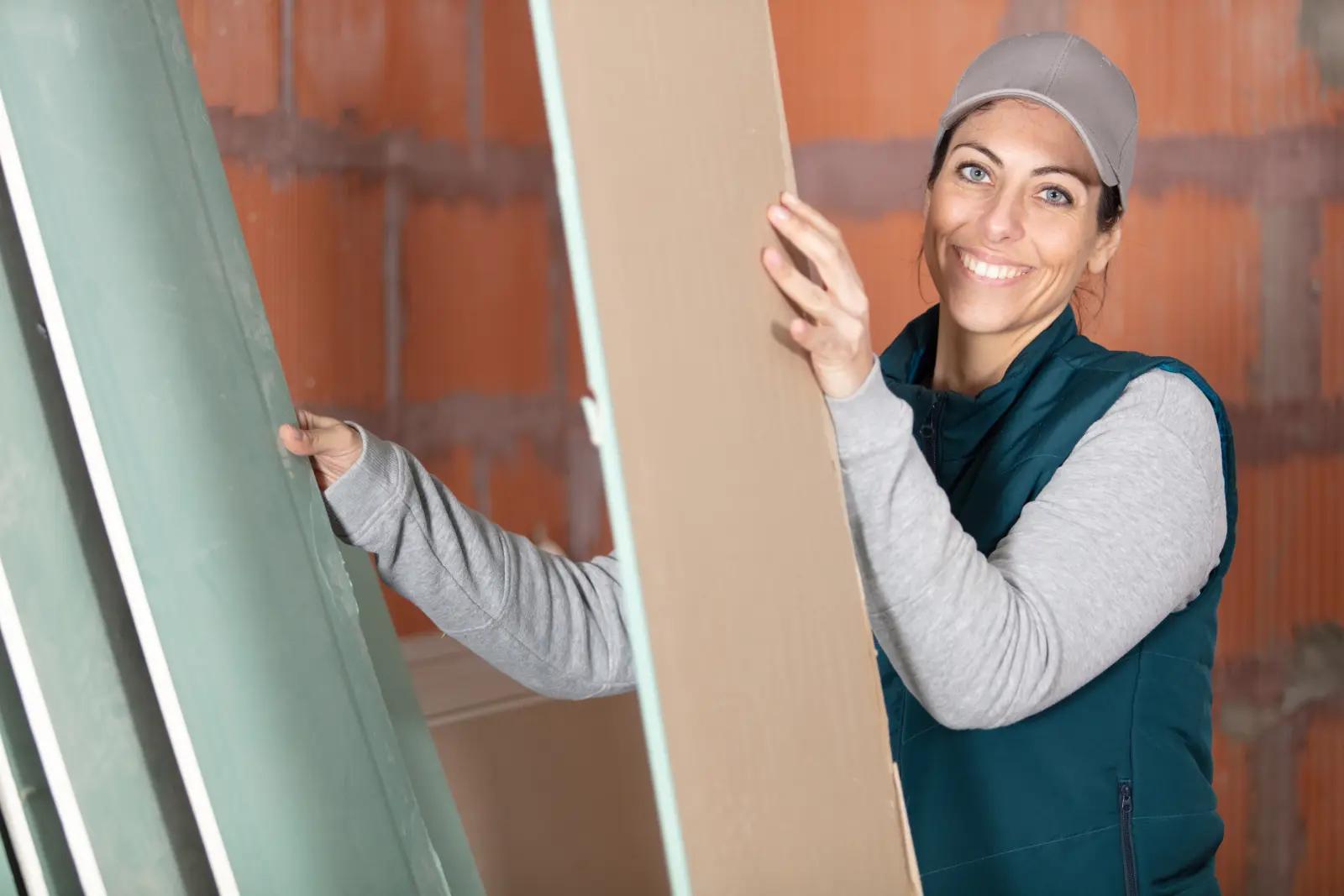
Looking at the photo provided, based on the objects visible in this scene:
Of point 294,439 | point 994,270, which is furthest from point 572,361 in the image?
point 294,439

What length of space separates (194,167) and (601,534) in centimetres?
178

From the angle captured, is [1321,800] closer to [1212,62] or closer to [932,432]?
[1212,62]

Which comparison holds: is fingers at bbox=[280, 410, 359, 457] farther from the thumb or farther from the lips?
the lips

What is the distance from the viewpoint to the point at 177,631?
775mm

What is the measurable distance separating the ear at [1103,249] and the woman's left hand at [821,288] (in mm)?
715

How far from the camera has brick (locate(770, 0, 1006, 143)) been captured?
8.54 ft

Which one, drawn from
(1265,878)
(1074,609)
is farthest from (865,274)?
(1074,609)

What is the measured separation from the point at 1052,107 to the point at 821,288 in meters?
0.63

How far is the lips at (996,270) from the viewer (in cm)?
131

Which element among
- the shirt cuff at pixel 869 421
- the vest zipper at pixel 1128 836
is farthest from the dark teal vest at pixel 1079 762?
the shirt cuff at pixel 869 421

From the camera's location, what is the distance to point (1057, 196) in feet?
4.30

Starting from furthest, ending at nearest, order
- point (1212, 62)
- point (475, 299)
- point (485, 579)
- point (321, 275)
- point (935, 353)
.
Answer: point (1212, 62) → point (475, 299) → point (321, 275) → point (935, 353) → point (485, 579)

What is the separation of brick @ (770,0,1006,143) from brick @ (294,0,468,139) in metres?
0.69

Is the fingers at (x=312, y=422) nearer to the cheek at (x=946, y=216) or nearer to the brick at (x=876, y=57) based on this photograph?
the cheek at (x=946, y=216)
